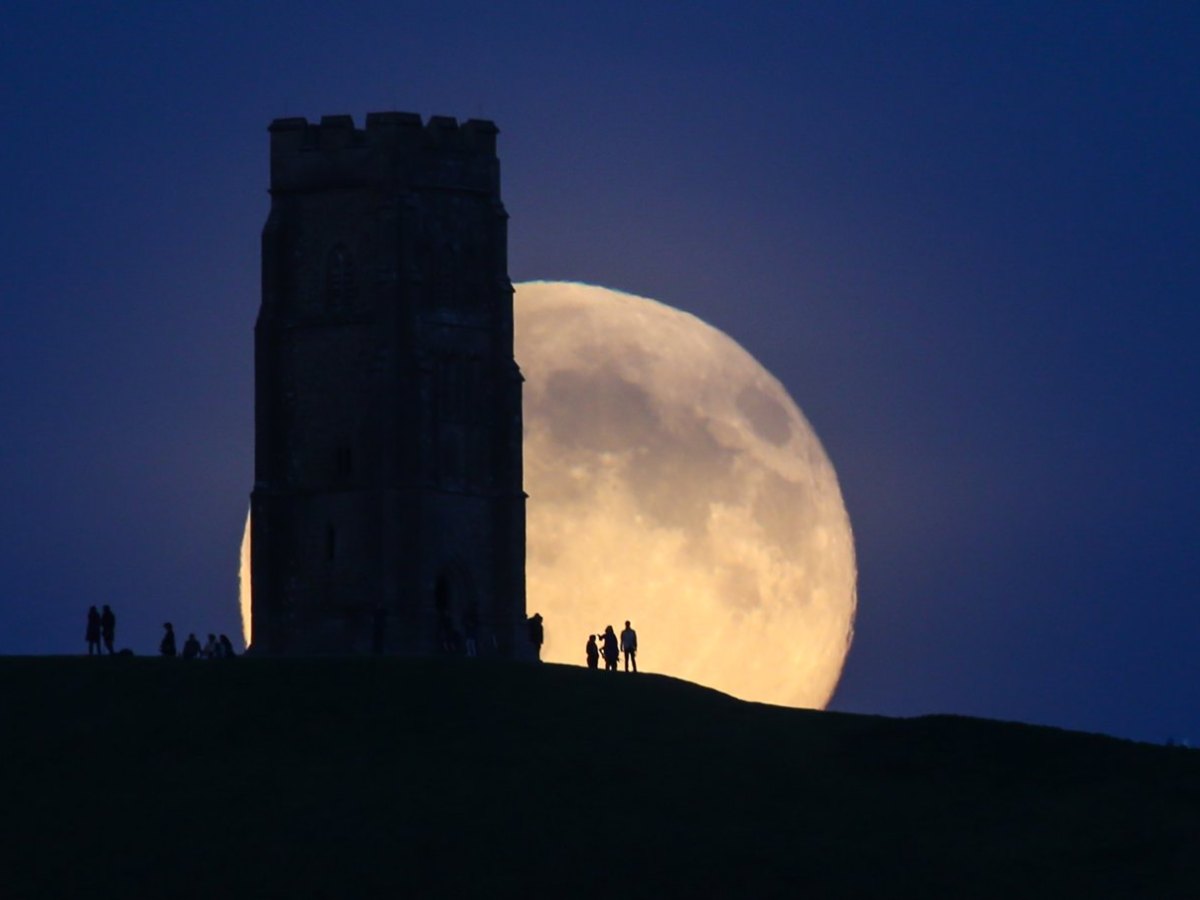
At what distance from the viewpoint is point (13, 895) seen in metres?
72.9

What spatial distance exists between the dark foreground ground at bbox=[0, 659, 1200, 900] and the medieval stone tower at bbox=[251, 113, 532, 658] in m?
22.0

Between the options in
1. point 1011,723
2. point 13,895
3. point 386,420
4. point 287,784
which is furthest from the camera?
point 386,420

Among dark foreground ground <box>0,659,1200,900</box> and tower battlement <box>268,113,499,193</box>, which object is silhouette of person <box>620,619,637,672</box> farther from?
tower battlement <box>268,113,499,193</box>

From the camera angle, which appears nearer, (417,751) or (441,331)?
(417,751)

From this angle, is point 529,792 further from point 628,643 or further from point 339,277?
point 339,277

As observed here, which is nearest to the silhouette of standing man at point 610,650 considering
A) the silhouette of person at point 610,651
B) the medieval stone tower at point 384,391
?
the silhouette of person at point 610,651

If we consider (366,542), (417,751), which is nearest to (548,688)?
(417,751)

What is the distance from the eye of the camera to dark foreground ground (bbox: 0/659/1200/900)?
73.8m

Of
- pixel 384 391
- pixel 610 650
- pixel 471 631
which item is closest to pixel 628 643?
pixel 610 650

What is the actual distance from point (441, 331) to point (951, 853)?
38.1 meters

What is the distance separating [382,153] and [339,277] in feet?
11.3

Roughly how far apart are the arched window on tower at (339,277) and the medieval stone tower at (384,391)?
0.12ft

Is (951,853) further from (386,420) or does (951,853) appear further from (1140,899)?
(386,420)

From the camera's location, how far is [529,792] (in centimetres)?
7794
